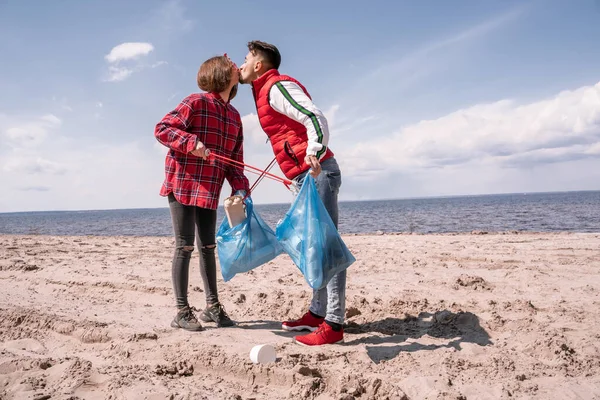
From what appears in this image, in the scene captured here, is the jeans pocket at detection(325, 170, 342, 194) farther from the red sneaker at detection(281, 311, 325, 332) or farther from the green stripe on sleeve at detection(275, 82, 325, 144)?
the red sneaker at detection(281, 311, 325, 332)

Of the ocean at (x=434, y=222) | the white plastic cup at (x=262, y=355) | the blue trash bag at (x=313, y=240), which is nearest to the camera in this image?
the white plastic cup at (x=262, y=355)

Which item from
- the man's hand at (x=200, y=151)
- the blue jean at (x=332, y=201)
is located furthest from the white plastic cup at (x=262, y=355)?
the man's hand at (x=200, y=151)

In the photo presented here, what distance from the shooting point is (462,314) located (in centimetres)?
314

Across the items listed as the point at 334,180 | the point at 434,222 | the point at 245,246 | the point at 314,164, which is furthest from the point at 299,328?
the point at 434,222

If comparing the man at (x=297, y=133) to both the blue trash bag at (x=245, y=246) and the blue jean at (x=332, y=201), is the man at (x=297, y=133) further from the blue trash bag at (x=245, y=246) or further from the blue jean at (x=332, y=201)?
the blue trash bag at (x=245, y=246)

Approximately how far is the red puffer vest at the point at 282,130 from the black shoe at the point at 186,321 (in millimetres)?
1312

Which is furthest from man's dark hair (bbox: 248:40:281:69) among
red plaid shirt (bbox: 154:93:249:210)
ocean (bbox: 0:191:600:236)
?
ocean (bbox: 0:191:600:236)

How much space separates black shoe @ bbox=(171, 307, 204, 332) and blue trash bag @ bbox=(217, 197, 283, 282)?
16.6 inches

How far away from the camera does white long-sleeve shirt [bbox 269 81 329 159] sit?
2346 mm

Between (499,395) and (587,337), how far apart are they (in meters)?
1.08

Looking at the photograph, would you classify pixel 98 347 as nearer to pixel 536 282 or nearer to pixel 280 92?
pixel 280 92

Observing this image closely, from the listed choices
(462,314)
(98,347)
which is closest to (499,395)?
(462,314)

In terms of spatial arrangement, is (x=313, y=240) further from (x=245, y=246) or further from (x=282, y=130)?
(x=282, y=130)

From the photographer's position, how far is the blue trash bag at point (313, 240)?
2.33 metres
